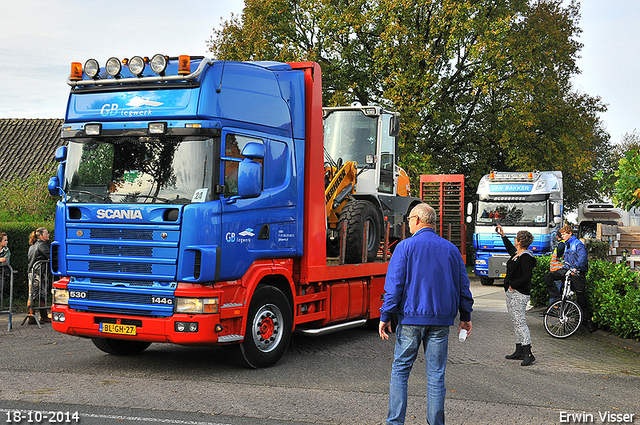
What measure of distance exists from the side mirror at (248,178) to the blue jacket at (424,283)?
2664 mm

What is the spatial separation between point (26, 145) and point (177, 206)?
1978 centimetres

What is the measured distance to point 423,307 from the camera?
208 inches

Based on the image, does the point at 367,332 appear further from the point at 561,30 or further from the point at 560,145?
the point at 561,30

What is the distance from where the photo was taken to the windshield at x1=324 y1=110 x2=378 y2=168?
1257 centimetres

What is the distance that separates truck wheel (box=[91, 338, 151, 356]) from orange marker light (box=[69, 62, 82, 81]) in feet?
11.1

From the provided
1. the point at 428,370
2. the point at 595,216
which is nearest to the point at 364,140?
the point at 428,370

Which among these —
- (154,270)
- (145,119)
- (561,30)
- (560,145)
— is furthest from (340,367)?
(561,30)

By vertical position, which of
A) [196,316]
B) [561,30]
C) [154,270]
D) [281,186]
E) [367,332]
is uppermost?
[561,30]

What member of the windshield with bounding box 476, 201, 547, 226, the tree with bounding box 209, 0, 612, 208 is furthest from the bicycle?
the tree with bounding box 209, 0, 612, 208

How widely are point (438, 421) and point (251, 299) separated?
3.41 metres

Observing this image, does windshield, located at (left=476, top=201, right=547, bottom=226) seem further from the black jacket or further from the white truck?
the black jacket

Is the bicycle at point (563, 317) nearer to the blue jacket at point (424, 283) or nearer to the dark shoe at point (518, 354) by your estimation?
the dark shoe at point (518, 354)

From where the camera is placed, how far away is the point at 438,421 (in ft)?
17.1

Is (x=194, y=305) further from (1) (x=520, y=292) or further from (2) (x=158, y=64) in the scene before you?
(1) (x=520, y=292)
